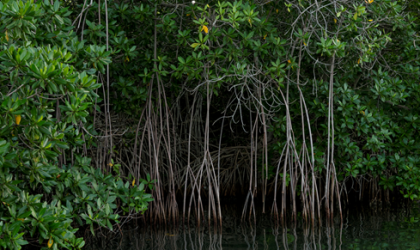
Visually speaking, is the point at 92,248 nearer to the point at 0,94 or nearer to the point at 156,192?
the point at 156,192

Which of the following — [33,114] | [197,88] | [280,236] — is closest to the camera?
[33,114]

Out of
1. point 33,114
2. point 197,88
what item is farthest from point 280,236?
point 33,114

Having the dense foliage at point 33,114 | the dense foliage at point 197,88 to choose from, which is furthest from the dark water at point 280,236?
the dense foliage at point 33,114

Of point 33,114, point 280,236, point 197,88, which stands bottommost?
point 280,236

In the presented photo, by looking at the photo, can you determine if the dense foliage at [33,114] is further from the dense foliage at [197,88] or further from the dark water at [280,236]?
the dark water at [280,236]

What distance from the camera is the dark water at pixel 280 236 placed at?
16.3ft

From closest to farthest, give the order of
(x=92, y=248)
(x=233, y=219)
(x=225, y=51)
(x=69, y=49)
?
(x=69, y=49)
(x=92, y=248)
(x=225, y=51)
(x=233, y=219)

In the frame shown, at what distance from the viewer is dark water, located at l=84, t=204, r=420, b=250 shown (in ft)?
16.3

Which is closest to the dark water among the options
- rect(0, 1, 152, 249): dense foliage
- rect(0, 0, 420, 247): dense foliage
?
rect(0, 0, 420, 247): dense foliage

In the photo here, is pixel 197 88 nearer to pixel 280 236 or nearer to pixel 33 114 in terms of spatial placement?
pixel 280 236

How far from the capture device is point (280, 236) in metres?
5.39

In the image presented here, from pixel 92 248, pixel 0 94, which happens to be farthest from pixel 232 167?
pixel 0 94

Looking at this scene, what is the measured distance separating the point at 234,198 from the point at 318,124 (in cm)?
207

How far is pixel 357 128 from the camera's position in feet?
19.4
